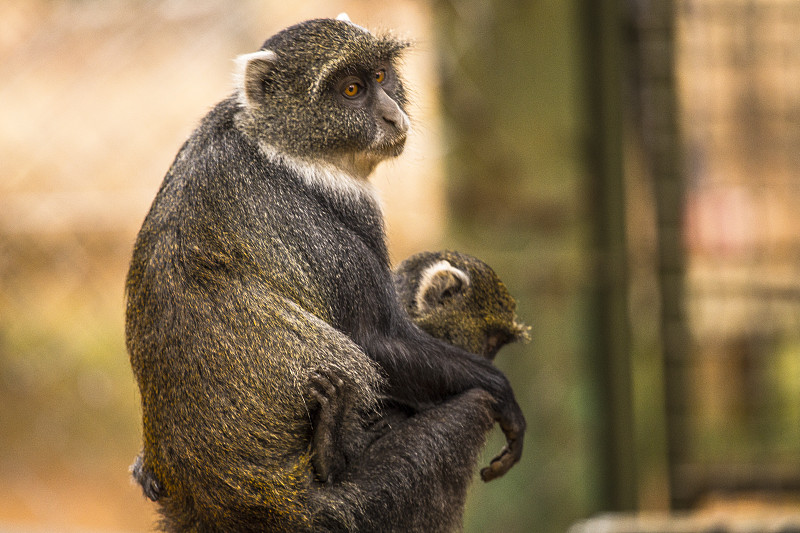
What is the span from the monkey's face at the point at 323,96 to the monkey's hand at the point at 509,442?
893mm

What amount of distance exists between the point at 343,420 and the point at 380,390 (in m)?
0.19

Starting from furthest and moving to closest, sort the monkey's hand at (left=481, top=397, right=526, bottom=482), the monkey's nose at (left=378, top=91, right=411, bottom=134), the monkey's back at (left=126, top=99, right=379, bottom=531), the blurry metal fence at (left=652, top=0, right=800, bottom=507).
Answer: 1. the blurry metal fence at (left=652, top=0, right=800, bottom=507)
2. the monkey's hand at (left=481, top=397, right=526, bottom=482)
3. the monkey's nose at (left=378, top=91, right=411, bottom=134)
4. the monkey's back at (left=126, top=99, right=379, bottom=531)

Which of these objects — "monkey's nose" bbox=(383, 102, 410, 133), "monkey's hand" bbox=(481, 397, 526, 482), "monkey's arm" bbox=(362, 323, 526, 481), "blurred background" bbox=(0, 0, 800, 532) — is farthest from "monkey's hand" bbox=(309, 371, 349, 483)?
"blurred background" bbox=(0, 0, 800, 532)

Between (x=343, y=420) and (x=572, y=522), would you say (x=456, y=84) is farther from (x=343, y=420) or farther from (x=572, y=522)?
(x=343, y=420)

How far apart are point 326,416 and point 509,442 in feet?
2.47

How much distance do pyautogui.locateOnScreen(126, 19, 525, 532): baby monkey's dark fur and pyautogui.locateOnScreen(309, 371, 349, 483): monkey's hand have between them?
1 centimetres

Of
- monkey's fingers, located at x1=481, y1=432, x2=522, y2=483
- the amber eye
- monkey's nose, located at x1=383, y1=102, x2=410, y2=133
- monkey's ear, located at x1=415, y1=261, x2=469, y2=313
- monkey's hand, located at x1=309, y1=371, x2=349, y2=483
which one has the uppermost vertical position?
the amber eye

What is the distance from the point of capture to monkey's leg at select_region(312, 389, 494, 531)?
2369mm

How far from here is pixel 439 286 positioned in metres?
3.17

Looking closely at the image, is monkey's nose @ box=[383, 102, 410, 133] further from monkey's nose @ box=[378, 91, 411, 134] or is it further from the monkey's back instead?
the monkey's back

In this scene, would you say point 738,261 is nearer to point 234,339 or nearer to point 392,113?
point 392,113

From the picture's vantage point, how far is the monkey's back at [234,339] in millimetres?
2311

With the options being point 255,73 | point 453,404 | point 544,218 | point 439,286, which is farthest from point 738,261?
point 255,73

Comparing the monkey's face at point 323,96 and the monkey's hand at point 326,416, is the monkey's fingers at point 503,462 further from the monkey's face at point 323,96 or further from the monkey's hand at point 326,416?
the monkey's face at point 323,96
